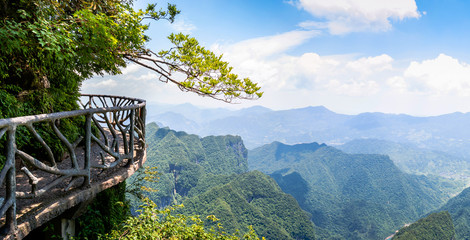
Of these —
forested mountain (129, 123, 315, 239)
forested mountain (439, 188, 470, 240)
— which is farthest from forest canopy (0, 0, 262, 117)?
forested mountain (439, 188, 470, 240)

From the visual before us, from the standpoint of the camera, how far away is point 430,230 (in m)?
71.1

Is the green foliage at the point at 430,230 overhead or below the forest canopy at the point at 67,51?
below

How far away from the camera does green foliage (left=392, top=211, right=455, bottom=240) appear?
6619 cm

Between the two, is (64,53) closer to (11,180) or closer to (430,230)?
(11,180)

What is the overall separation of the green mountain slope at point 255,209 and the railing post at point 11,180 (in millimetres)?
75421

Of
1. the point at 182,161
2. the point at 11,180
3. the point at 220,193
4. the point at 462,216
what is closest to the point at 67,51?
the point at 11,180

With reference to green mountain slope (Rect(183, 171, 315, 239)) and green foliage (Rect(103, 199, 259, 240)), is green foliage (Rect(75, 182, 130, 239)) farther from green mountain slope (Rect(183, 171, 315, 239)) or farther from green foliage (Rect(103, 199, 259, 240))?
green mountain slope (Rect(183, 171, 315, 239))

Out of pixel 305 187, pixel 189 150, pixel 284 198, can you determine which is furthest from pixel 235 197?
pixel 305 187

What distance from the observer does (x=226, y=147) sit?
198m

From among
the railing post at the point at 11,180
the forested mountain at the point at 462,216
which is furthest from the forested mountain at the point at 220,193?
the railing post at the point at 11,180

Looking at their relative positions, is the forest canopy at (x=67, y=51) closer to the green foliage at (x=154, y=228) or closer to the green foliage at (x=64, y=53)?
the green foliage at (x=64, y=53)

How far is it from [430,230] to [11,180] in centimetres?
9553

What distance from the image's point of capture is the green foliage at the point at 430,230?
217ft

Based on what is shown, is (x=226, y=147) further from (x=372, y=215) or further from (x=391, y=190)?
(x=391, y=190)
